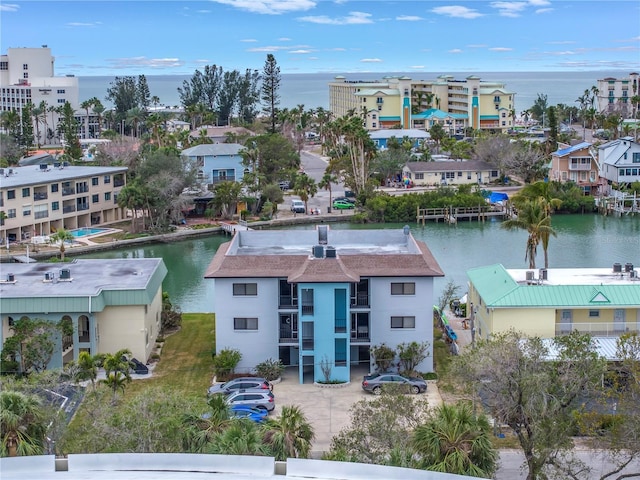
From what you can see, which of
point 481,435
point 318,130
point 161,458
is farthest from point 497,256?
point 318,130

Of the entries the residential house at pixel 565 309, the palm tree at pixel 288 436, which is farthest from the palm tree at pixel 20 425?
the residential house at pixel 565 309

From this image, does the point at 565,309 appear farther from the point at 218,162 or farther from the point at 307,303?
the point at 218,162

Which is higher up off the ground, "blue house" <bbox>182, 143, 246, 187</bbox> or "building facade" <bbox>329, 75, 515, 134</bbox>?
"building facade" <bbox>329, 75, 515, 134</bbox>

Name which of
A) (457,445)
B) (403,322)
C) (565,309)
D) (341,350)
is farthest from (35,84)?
(457,445)

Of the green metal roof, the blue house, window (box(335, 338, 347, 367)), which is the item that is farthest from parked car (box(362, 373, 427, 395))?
the blue house

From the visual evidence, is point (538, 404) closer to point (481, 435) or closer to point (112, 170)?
point (481, 435)

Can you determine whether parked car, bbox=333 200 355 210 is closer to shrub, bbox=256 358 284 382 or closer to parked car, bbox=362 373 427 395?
shrub, bbox=256 358 284 382

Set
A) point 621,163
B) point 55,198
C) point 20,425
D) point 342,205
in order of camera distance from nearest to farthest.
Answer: point 20,425 → point 55,198 → point 342,205 → point 621,163
